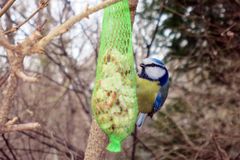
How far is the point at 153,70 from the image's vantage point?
7.27 ft

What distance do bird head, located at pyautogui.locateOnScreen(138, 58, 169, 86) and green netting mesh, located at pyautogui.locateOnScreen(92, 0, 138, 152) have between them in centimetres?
7

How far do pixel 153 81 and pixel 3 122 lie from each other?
32.4 inches

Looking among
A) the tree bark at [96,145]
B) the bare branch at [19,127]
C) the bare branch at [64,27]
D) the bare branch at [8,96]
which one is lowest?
the tree bark at [96,145]

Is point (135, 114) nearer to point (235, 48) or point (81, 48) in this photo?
point (235, 48)

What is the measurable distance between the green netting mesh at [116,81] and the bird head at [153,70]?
7 centimetres

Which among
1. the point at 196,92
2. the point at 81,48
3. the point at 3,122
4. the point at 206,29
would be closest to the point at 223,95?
the point at 196,92

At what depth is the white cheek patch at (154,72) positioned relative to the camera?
2.21 metres

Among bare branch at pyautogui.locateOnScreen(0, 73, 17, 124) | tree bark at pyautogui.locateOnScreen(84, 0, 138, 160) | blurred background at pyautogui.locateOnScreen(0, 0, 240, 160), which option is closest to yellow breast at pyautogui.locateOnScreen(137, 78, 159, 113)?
tree bark at pyautogui.locateOnScreen(84, 0, 138, 160)

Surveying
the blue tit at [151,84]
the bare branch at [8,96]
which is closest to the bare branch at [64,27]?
the bare branch at [8,96]

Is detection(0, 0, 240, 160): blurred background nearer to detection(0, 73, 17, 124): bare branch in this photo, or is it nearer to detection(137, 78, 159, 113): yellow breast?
detection(137, 78, 159, 113): yellow breast

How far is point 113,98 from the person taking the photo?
81.8 inches

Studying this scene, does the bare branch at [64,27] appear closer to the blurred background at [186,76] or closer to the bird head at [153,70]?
the bird head at [153,70]

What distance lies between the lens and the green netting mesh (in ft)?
6.77

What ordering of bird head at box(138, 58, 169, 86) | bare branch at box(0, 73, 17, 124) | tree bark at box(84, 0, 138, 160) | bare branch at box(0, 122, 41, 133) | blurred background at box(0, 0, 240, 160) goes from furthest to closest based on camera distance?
blurred background at box(0, 0, 240, 160) < bird head at box(138, 58, 169, 86) < tree bark at box(84, 0, 138, 160) < bare branch at box(0, 73, 17, 124) < bare branch at box(0, 122, 41, 133)
